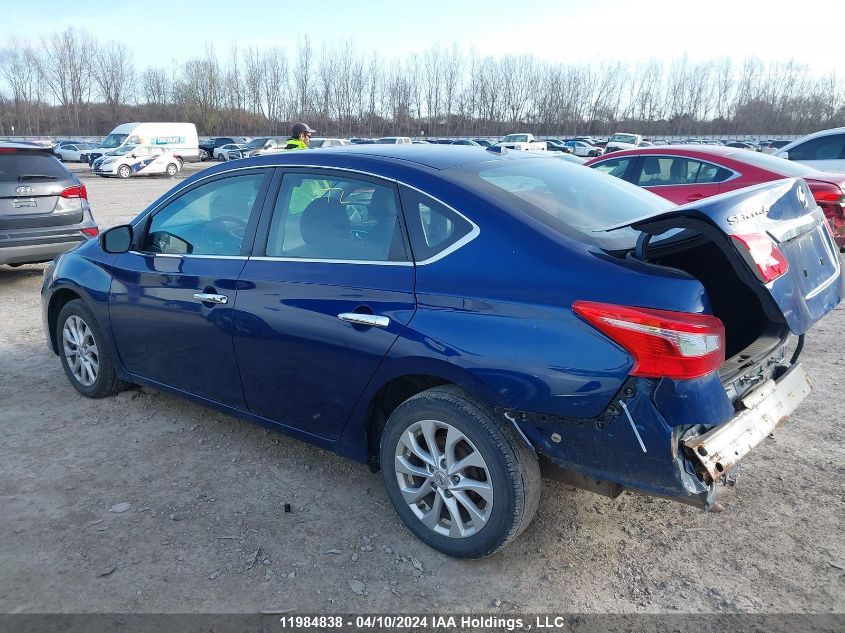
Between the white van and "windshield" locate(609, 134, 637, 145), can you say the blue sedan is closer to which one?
the white van

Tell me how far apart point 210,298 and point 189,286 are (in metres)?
0.23

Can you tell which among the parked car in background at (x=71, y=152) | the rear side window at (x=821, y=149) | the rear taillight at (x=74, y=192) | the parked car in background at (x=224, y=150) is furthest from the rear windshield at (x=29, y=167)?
the parked car in background at (x=71, y=152)

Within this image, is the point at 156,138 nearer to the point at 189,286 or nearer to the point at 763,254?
the point at 189,286

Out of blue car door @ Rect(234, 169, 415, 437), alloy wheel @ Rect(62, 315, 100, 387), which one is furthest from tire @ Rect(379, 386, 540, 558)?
alloy wheel @ Rect(62, 315, 100, 387)

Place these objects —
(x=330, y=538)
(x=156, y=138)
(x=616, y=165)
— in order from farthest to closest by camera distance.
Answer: (x=156, y=138)
(x=616, y=165)
(x=330, y=538)

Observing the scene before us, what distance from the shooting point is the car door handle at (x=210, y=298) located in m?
3.43

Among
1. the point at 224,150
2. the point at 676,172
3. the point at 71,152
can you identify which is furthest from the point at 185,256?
the point at 71,152

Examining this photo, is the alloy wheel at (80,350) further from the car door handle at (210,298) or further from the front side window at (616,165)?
the front side window at (616,165)

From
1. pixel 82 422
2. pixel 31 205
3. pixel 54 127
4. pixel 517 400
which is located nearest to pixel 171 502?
pixel 82 422

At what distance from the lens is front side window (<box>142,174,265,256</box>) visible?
3.55m

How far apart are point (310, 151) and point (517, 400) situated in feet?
6.07

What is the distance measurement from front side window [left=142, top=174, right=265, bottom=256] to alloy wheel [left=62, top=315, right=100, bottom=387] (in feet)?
2.97

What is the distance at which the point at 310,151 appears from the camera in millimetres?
3514

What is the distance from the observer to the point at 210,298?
350cm
